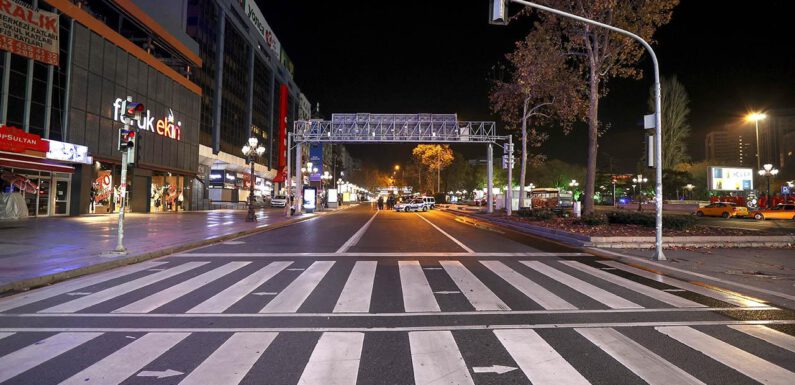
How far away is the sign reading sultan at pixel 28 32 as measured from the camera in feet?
72.9

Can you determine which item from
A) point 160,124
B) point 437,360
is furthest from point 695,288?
point 160,124

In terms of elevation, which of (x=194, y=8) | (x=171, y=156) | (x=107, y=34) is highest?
(x=194, y=8)

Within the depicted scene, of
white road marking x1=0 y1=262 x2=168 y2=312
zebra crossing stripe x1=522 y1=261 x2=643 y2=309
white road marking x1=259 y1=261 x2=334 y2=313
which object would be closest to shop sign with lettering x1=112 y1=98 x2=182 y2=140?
white road marking x1=0 y1=262 x2=168 y2=312

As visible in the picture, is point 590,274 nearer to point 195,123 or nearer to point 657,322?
A: point 657,322

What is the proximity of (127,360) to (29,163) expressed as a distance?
2507 cm

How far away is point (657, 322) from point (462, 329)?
2.81 m

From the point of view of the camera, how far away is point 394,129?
43.2m

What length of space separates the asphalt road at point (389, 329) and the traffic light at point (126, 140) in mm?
3967

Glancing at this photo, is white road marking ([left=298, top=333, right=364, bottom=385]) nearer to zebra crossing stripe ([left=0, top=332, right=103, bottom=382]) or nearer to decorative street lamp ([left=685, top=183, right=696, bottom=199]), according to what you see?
→ zebra crossing stripe ([left=0, top=332, right=103, bottom=382])

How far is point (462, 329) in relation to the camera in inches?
228

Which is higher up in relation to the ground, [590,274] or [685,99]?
[685,99]

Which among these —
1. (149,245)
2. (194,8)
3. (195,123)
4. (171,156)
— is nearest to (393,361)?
(149,245)

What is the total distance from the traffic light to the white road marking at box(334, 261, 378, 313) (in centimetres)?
733

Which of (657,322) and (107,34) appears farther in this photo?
(107,34)
